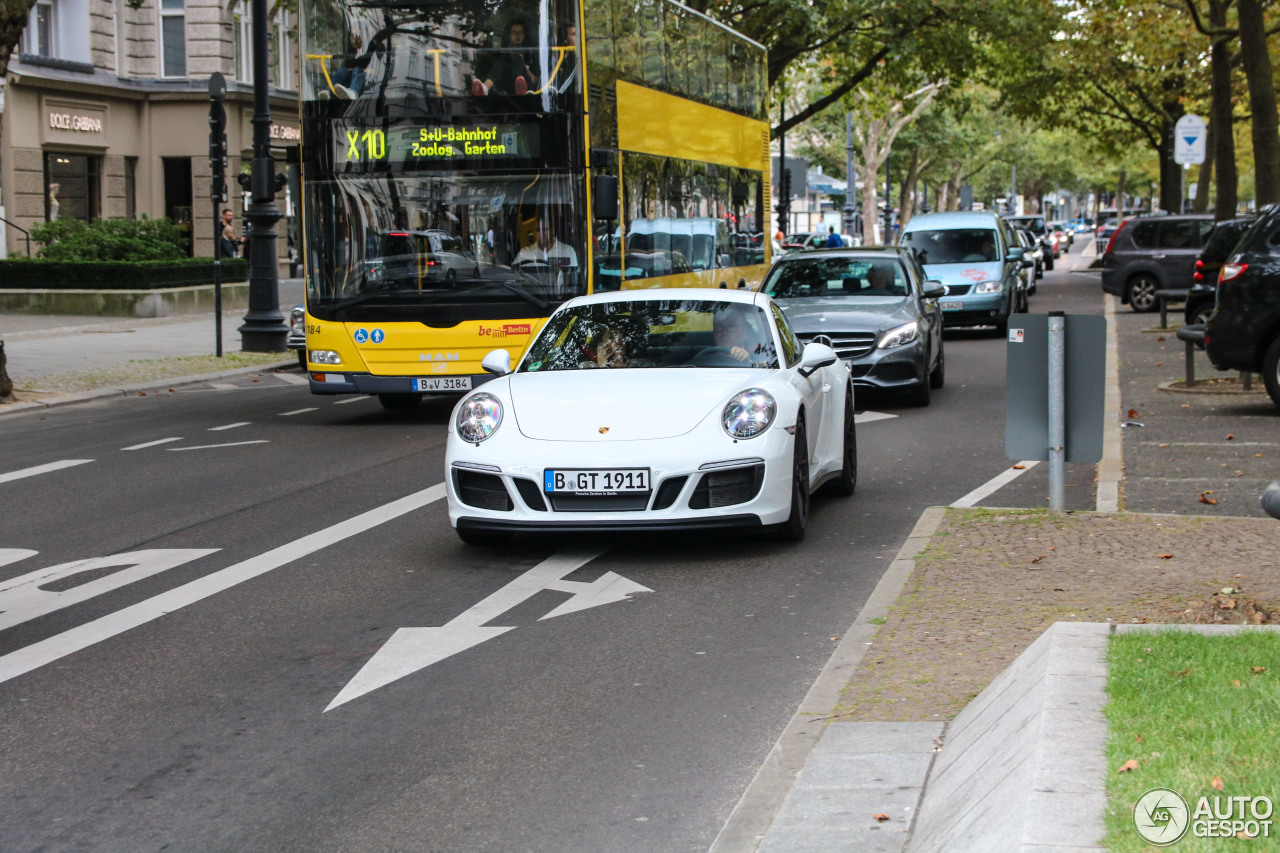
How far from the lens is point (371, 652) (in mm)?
6719

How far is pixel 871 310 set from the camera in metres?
16.4

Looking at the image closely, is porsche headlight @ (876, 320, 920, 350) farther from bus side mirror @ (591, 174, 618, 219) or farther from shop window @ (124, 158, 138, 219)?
shop window @ (124, 158, 138, 219)

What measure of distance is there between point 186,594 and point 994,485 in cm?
557

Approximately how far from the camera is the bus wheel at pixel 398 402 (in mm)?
17438

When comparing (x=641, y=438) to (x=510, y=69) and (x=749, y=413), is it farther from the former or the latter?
(x=510, y=69)

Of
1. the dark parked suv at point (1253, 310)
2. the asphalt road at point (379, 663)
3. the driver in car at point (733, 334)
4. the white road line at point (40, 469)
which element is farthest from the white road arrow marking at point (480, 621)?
the dark parked suv at point (1253, 310)

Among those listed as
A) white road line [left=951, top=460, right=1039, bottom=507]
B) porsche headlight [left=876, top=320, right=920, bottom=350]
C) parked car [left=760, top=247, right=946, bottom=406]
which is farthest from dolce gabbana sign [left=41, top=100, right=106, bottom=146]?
white road line [left=951, top=460, right=1039, bottom=507]

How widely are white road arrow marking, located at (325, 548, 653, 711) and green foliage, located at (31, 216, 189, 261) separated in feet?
83.2

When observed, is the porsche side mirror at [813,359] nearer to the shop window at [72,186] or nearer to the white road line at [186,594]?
the white road line at [186,594]

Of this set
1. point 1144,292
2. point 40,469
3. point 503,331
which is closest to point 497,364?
point 40,469

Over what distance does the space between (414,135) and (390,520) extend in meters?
6.17

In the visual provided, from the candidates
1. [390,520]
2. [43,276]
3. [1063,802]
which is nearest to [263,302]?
[43,276]

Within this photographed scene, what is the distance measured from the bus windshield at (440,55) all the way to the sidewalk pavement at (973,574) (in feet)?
17.4

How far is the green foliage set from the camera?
32000mm
